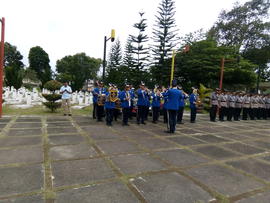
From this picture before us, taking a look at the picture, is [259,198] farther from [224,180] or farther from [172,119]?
[172,119]

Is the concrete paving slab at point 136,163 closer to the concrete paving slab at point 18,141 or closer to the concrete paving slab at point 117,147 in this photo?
the concrete paving slab at point 117,147

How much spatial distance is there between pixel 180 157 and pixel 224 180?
3.80 feet

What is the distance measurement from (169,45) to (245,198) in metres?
25.2

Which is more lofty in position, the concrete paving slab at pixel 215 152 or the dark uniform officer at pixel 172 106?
the dark uniform officer at pixel 172 106

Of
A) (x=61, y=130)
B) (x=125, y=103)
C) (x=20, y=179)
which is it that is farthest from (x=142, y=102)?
(x=20, y=179)

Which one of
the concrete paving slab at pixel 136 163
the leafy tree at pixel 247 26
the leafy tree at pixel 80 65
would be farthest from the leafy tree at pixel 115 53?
the concrete paving slab at pixel 136 163

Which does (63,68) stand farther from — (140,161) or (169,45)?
(140,161)

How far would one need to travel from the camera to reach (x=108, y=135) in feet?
19.6

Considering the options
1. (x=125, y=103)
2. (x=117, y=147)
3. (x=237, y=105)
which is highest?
(x=237, y=105)

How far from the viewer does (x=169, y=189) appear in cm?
291

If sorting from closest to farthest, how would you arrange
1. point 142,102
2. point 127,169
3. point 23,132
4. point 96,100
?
point 127,169 < point 23,132 < point 142,102 < point 96,100

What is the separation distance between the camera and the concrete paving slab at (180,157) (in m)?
4.03

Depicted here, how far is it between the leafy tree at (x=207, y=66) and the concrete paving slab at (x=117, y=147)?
19330mm

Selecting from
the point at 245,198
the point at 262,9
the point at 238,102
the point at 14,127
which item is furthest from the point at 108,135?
the point at 262,9
